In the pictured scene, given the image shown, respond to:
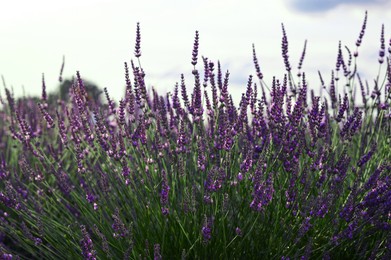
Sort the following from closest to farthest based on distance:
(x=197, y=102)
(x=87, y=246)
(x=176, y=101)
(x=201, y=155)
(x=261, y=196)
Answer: (x=87, y=246) < (x=261, y=196) < (x=201, y=155) < (x=197, y=102) < (x=176, y=101)

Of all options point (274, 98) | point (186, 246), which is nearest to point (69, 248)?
point (186, 246)

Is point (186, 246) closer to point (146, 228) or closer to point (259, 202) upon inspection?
point (146, 228)

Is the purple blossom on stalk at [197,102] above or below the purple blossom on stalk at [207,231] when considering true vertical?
above

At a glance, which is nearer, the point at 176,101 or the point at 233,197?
the point at 233,197

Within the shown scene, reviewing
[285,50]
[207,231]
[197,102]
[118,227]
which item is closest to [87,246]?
[118,227]

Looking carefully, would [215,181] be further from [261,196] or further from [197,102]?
[197,102]

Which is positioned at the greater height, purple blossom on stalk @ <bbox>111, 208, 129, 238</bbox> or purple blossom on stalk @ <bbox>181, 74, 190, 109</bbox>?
purple blossom on stalk @ <bbox>181, 74, 190, 109</bbox>

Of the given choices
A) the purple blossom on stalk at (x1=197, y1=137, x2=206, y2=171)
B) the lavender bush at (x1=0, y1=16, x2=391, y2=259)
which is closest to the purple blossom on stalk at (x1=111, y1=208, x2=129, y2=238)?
the lavender bush at (x1=0, y1=16, x2=391, y2=259)

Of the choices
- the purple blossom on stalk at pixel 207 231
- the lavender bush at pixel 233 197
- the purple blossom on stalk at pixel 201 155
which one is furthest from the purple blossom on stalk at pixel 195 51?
the purple blossom on stalk at pixel 207 231

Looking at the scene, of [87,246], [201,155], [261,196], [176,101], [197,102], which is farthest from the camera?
[176,101]

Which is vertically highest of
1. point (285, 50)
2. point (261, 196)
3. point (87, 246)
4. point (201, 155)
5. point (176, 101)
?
point (285, 50)

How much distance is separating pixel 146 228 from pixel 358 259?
103cm

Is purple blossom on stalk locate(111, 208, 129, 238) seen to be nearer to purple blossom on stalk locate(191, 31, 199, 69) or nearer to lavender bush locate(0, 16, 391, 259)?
lavender bush locate(0, 16, 391, 259)

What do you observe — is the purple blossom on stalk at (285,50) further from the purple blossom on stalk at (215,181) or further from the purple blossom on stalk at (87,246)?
the purple blossom on stalk at (87,246)
